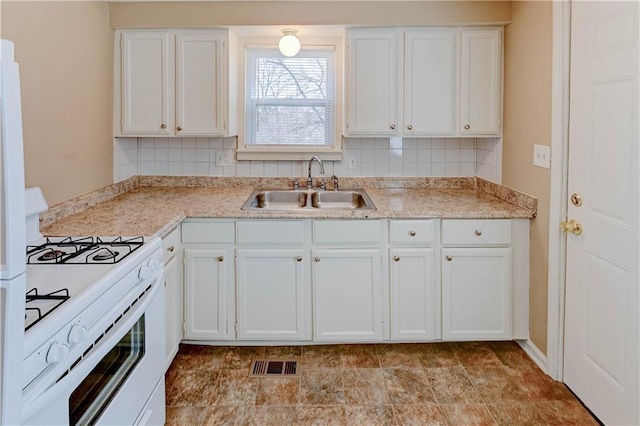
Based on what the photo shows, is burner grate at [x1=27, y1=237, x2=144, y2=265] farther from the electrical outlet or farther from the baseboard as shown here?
the baseboard

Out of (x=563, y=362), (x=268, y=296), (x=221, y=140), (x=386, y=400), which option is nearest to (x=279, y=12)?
(x=221, y=140)

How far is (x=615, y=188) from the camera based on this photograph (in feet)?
6.84

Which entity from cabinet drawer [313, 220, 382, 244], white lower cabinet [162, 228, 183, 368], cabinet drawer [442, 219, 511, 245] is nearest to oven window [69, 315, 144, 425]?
white lower cabinet [162, 228, 183, 368]

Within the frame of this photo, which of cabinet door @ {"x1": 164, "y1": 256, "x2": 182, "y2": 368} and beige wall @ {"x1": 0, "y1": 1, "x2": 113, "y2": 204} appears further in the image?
cabinet door @ {"x1": 164, "y1": 256, "x2": 182, "y2": 368}

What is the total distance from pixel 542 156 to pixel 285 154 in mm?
1773

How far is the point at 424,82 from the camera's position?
325cm

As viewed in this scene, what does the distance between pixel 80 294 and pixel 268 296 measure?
1.57 meters

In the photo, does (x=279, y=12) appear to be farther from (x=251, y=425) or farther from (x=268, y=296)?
(x=251, y=425)

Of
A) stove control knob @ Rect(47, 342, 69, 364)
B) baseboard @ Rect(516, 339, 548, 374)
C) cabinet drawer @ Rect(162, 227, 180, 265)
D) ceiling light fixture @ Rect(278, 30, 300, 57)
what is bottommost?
baseboard @ Rect(516, 339, 548, 374)

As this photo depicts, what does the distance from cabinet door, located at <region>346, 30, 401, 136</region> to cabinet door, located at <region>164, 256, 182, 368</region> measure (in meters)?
1.45

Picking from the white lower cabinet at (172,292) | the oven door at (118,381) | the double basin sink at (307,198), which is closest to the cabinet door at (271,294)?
the white lower cabinet at (172,292)

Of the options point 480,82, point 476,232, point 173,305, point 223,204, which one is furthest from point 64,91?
point 480,82

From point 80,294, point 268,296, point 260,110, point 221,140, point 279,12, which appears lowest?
point 268,296

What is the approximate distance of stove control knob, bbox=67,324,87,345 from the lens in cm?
127
